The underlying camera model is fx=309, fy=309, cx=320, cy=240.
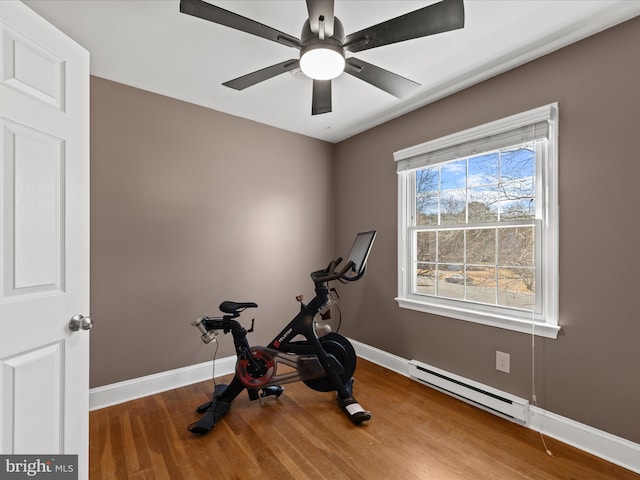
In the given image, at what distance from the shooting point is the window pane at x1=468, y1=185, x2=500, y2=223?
2.40 metres

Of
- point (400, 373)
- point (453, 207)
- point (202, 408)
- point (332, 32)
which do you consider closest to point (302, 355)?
point (202, 408)

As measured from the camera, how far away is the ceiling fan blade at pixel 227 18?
1.25 metres

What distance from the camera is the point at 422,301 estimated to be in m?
2.86

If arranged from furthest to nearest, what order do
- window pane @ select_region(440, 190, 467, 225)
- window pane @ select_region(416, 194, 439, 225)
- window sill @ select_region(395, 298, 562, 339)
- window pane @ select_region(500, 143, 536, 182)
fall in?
window pane @ select_region(416, 194, 439, 225) → window pane @ select_region(440, 190, 467, 225) → window pane @ select_region(500, 143, 536, 182) → window sill @ select_region(395, 298, 562, 339)

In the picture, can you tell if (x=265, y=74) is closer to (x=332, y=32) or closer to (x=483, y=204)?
(x=332, y=32)

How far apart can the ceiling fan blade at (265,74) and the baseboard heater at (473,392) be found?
8.32 ft

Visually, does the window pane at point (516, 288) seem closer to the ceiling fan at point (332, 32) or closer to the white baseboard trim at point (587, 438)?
the white baseboard trim at point (587, 438)

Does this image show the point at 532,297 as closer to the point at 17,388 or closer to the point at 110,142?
the point at 17,388

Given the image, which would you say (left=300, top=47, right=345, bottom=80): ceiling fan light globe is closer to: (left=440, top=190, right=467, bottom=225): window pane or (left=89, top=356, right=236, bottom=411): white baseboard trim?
(left=440, top=190, right=467, bottom=225): window pane

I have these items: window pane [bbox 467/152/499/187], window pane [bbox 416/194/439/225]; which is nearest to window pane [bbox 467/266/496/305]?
window pane [bbox 416/194/439/225]

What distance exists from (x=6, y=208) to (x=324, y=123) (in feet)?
8.84

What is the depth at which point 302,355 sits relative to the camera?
95.1 inches

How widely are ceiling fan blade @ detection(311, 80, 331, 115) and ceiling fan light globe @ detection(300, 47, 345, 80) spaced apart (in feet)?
0.80

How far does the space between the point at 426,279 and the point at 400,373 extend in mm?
932
